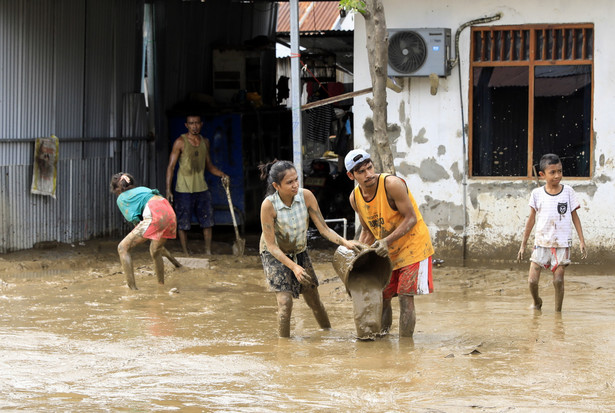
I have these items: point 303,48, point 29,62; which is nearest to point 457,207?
point 29,62

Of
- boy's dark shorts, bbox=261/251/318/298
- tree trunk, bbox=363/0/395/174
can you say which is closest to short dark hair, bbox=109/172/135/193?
tree trunk, bbox=363/0/395/174

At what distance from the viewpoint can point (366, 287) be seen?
6668mm

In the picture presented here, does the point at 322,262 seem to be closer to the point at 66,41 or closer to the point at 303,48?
the point at 66,41

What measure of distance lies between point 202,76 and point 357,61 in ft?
19.4

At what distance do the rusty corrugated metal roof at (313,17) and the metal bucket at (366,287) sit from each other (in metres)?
18.2

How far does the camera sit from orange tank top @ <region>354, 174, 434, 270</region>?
A: 661cm

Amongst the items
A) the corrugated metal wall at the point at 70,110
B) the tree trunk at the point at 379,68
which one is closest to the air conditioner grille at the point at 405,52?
the tree trunk at the point at 379,68

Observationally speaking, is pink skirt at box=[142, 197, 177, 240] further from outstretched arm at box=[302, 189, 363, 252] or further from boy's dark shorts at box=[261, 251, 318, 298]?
outstretched arm at box=[302, 189, 363, 252]

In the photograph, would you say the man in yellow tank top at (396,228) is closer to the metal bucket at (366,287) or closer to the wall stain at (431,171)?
the metal bucket at (366,287)

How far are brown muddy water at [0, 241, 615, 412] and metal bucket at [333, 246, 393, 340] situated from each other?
16 cm

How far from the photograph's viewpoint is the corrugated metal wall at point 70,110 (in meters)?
11.5

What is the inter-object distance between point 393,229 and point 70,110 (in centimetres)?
738

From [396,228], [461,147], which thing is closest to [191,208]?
[461,147]

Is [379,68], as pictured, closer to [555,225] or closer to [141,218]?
[555,225]
